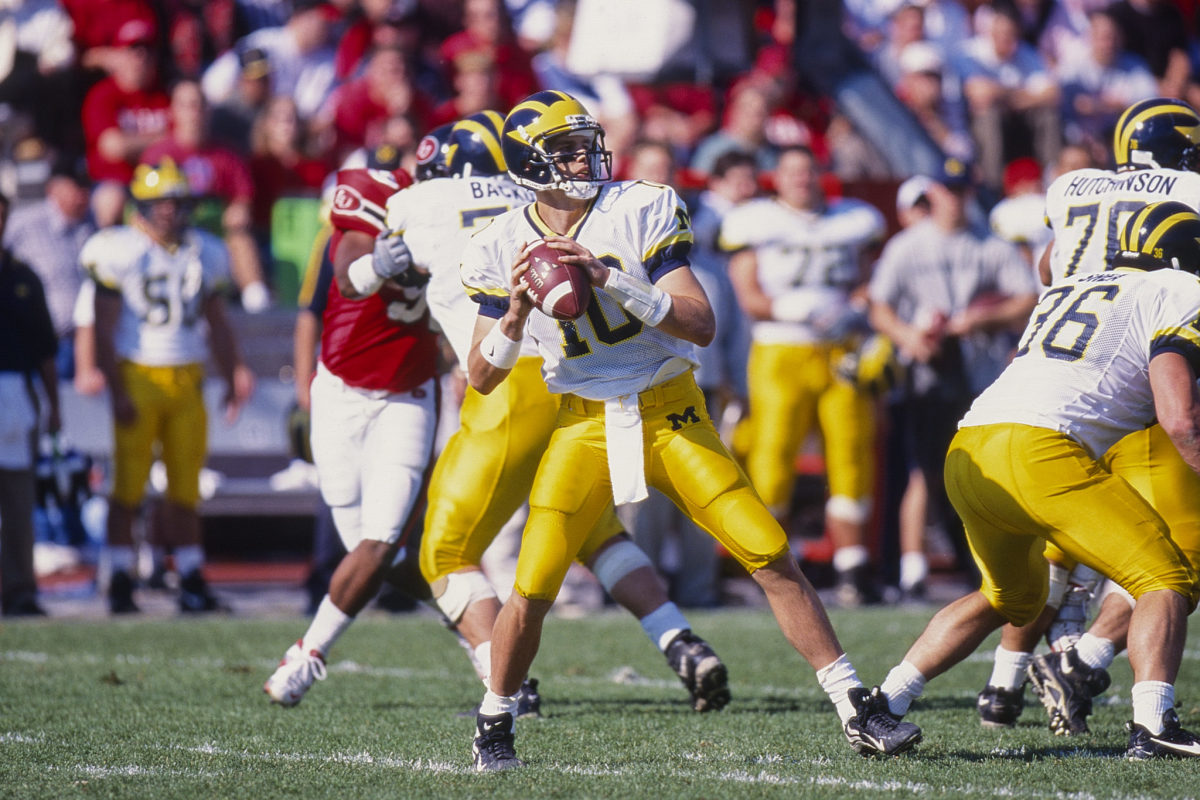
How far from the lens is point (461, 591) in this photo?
203 inches

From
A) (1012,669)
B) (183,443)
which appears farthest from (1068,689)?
(183,443)

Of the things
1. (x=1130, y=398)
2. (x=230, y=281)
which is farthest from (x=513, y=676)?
(x=230, y=281)

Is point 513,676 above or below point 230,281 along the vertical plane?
below

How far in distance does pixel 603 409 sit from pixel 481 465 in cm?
81

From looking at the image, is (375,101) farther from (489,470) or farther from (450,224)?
(489,470)

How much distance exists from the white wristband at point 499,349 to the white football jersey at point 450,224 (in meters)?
1.01

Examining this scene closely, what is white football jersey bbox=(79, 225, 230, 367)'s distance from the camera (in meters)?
8.42

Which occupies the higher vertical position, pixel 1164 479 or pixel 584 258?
pixel 584 258

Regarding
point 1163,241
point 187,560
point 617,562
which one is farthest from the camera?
point 187,560

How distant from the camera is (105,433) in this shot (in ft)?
30.2

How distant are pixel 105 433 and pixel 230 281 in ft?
3.92

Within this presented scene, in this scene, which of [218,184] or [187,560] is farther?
[218,184]

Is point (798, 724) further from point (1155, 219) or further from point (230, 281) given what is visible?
point (230, 281)

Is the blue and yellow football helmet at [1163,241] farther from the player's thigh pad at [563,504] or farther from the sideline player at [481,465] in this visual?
the sideline player at [481,465]
